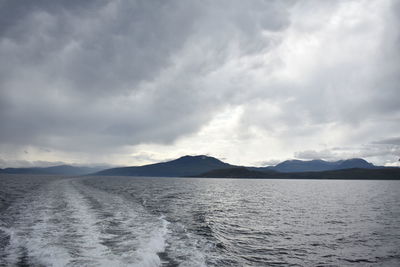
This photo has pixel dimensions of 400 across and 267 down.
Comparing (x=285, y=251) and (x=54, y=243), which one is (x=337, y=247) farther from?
(x=54, y=243)

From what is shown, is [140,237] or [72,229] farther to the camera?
[72,229]

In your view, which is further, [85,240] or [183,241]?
[183,241]

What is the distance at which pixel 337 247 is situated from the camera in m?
21.5

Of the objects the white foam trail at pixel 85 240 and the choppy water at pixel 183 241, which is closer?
the white foam trail at pixel 85 240

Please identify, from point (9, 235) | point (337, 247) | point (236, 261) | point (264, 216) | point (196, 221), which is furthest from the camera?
point (264, 216)

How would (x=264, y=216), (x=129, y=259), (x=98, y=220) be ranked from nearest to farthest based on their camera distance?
(x=129, y=259)
(x=98, y=220)
(x=264, y=216)

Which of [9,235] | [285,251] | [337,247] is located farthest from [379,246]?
[9,235]

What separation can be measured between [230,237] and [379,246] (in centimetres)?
1338

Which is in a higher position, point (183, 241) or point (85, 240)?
point (85, 240)

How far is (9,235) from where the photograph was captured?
65.9ft

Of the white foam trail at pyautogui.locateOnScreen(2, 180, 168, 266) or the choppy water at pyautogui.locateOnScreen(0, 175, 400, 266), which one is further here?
the choppy water at pyautogui.locateOnScreen(0, 175, 400, 266)

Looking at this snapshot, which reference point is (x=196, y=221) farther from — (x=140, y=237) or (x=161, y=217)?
(x=140, y=237)

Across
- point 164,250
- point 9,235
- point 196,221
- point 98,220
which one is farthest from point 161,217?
point 9,235

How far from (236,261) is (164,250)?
530 cm
